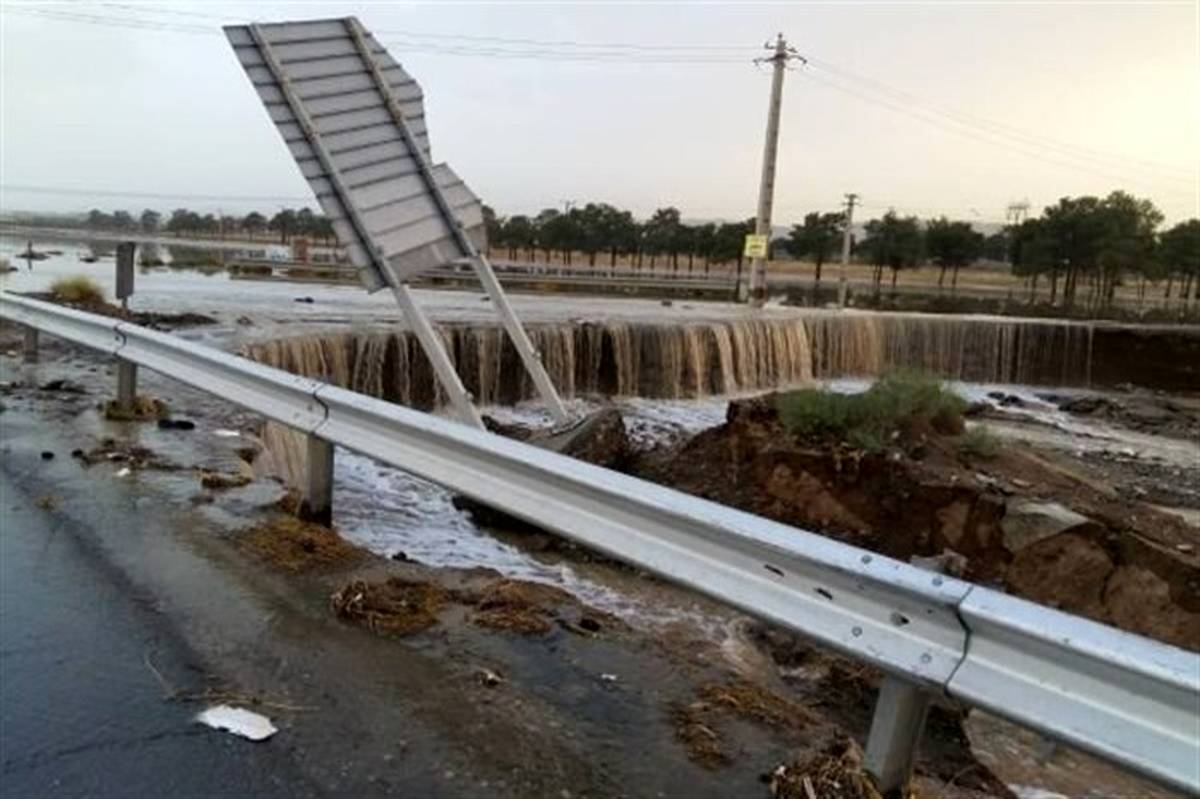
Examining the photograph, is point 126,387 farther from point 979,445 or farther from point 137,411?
point 979,445

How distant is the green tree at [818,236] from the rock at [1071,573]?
261 ft

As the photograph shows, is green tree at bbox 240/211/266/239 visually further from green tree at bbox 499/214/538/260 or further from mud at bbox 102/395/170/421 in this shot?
mud at bbox 102/395/170/421

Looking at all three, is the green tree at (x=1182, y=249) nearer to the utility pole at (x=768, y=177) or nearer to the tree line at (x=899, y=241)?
the tree line at (x=899, y=241)

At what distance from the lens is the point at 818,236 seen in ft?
296

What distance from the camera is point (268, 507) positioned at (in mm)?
6410

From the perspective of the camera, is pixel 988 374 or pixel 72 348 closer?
pixel 72 348

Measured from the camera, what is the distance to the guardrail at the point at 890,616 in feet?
7.77

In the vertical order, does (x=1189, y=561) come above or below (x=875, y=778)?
below

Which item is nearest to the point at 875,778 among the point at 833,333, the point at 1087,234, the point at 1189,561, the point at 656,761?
the point at 656,761

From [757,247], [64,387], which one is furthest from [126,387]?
[757,247]

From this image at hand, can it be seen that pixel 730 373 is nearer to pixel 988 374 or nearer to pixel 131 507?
pixel 988 374

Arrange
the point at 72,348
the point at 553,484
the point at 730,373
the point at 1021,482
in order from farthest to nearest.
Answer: the point at 730,373
the point at 72,348
the point at 1021,482
the point at 553,484

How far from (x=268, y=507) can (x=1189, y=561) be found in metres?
8.58

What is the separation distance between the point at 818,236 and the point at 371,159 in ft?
272
